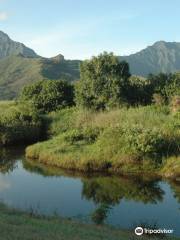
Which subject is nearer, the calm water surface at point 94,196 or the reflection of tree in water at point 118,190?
the calm water surface at point 94,196

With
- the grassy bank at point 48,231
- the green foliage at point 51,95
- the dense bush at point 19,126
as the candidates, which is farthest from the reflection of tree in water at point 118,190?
the green foliage at point 51,95

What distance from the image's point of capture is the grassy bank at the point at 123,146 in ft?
107

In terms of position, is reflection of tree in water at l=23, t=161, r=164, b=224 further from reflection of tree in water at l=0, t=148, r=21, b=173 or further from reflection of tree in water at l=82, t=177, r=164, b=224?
reflection of tree in water at l=0, t=148, r=21, b=173

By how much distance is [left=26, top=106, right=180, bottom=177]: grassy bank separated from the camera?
3262 centimetres

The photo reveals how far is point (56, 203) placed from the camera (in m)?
26.1

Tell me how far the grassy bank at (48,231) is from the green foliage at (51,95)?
1542 inches

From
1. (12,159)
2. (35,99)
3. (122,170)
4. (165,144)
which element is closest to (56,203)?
(122,170)

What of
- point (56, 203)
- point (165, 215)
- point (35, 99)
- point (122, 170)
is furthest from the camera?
point (35, 99)

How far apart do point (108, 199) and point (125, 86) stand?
25.5m

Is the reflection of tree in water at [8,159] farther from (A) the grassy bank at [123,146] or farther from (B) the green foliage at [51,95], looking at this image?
(B) the green foliage at [51,95]

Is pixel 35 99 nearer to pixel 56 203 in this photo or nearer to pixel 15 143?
pixel 15 143

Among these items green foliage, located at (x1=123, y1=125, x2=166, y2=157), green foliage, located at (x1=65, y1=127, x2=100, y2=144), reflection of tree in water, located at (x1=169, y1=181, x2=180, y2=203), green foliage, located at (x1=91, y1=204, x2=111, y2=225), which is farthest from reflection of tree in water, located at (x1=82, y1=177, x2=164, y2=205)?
green foliage, located at (x1=65, y1=127, x2=100, y2=144)

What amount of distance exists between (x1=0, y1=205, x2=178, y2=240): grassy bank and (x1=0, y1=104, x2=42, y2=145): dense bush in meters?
30.9

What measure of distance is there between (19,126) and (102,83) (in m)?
9.85
